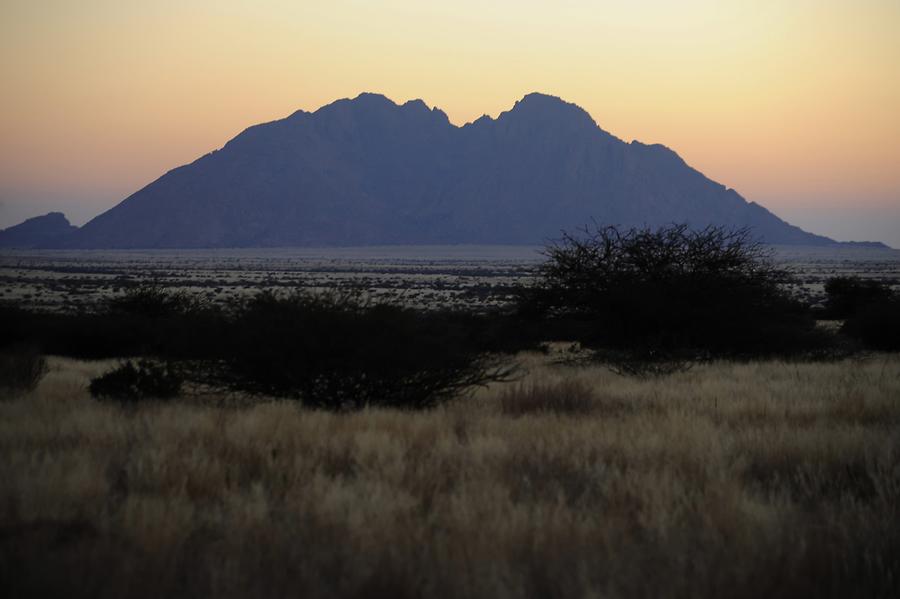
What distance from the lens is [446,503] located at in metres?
5.90

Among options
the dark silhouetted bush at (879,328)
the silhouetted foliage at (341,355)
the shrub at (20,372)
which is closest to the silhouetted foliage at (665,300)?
the dark silhouetted bush at (879,328)

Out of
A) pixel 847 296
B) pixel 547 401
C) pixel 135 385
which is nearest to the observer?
pixel 547 401

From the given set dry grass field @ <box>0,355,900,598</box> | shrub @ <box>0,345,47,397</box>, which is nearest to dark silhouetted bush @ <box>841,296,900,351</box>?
dry grass field @ <box>0,355,900,598</box>

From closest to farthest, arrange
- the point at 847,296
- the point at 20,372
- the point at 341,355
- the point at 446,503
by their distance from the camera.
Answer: the point at 446,503 < the point at 341,355 < the point at 20,372 < the point at 847,296

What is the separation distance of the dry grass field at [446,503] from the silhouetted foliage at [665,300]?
373 inches

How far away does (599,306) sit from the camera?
2036 centimetres

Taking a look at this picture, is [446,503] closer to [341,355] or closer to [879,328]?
[341,355]

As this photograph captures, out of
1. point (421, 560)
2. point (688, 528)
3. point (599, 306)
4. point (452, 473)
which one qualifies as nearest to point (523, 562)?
point (421, 560)

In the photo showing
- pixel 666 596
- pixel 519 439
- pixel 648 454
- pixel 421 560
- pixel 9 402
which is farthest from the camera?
pixel 9 402

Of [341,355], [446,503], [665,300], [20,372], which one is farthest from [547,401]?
[665,300]

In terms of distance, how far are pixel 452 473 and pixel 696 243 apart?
15.8 metres

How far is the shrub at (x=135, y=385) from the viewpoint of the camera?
1179 cm

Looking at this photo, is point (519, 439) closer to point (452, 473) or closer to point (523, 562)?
point (452, 473)

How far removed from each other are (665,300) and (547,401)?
9218 millimetres
